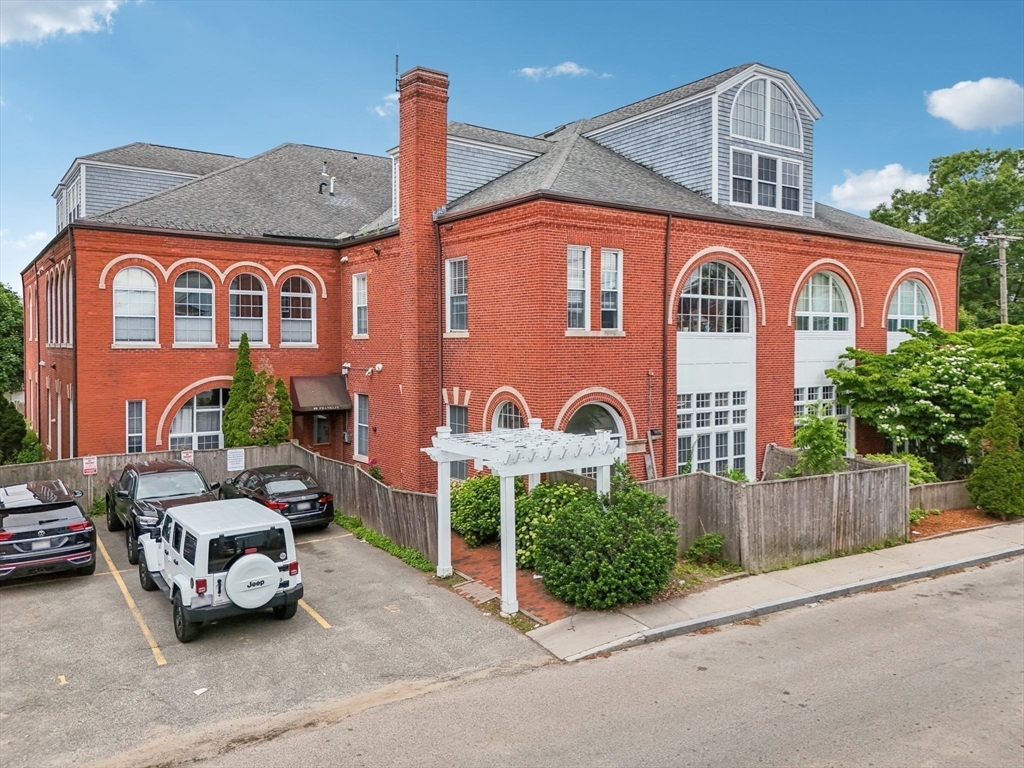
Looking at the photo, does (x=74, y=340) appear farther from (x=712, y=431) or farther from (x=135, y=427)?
(x=712, y=431)

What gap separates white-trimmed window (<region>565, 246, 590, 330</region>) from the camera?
57.7ft

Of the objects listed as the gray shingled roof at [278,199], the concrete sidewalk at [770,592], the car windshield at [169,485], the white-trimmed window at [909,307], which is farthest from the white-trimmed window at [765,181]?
the car windshield at [169,485]

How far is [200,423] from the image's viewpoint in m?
23.5

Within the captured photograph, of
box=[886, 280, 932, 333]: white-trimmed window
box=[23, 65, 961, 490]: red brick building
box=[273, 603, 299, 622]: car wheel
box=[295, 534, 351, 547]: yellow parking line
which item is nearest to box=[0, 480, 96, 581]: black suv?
box=[295, 534, 351, 547]: yellow parking line

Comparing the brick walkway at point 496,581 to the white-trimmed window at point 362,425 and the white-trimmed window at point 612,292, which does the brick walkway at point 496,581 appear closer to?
the white-trimmed window at point 612,292

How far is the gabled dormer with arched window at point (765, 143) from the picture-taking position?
70.7ft

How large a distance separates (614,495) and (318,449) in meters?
14.3

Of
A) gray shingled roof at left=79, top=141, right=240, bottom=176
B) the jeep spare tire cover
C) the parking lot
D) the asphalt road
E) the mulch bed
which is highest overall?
gray shingled roof at left=79, top=141, right=240, bottom=176

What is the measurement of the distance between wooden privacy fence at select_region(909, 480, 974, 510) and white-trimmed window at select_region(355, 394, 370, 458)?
15372 mm

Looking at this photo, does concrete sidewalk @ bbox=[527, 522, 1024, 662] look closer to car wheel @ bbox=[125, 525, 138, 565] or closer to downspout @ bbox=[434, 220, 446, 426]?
car wheel @ bbox=[125, 525, 138, 565]

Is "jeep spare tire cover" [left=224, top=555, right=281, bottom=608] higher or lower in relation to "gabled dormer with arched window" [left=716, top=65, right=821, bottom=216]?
lower

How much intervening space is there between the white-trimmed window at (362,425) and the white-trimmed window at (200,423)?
4.09 meters

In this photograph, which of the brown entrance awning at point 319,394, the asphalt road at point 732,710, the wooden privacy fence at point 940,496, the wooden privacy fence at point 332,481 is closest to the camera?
the asphalt road at point 732,710

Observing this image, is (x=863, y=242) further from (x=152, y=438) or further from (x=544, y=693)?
(x=152, y=438)
